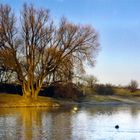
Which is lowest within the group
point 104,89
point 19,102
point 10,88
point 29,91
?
point 19,102

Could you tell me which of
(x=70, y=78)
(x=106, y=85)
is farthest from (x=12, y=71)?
(x=106, y=85)

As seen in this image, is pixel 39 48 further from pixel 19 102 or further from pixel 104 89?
pixel 104 89

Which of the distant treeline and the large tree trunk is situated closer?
the large tree trunk

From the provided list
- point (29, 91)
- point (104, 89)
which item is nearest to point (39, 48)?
point (29, 91)

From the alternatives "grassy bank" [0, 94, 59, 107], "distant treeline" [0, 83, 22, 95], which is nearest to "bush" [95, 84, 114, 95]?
"distant treeline" [0, 83, 22, 95]

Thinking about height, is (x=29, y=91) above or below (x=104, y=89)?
below

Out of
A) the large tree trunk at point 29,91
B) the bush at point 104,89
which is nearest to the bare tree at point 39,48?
the large tree trunk at point 29,91

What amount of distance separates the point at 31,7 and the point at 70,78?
10.7m

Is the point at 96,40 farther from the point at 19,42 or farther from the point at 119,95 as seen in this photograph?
the point at 119,95

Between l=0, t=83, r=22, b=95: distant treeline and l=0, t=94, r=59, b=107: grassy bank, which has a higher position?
l=0, t=83, r=22, b=95: distant treeline

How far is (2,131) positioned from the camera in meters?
26.7

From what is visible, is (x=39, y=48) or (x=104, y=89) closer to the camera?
(x=39, y=48)

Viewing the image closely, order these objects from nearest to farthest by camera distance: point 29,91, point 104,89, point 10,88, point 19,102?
1. point 19,102
2. point 29,91
3. point 10,88
4. point 104,89

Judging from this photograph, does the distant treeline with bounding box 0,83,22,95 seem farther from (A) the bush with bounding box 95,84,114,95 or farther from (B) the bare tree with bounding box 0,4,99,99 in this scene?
(A) the bush with bounding box 95,84,114,95
